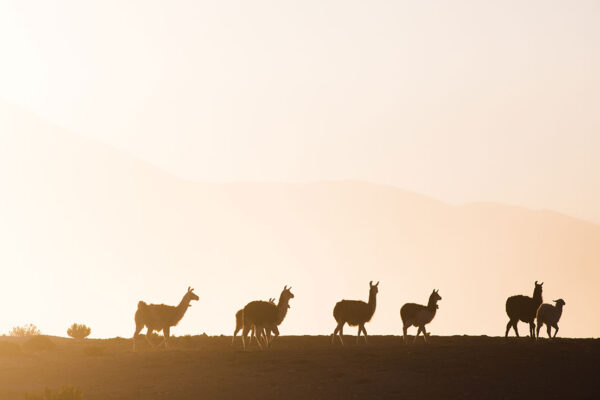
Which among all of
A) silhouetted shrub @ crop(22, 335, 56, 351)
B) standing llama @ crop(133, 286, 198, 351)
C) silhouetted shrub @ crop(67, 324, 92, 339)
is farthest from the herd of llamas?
silhouetted shrub @ crop(67, 324, 92, 339)

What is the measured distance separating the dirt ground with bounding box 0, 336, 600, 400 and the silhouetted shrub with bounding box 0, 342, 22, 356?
49.4 inches

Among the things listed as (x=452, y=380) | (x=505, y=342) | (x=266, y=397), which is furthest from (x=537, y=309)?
(x=266, y=397)

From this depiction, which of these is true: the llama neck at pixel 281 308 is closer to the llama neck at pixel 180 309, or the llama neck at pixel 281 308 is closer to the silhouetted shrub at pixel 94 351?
the llama neck at pixel 180 309

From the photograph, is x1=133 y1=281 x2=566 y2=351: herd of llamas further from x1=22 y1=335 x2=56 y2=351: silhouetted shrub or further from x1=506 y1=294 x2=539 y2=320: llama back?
x1=22 y1=335 x2=56 y2=351: silhouetted shrub

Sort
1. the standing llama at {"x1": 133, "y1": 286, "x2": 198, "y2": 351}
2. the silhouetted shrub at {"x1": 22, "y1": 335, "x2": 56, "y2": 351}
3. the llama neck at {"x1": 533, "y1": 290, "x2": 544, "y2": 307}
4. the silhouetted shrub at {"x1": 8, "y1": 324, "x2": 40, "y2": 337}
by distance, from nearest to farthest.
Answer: the llama neck at {"x1": 533, "y1": 290, "x2": 544, "y2": 307}, the standing llama at {"x1": 133, "y1": 286, "x2": 198, "y2": 351}, the silhouetted shrub at {"x1": 22, "y1": 335, "x2": 56, "y2": 351}, the silhouetted shrub at {"x1": 8, "y1": 324, "x2": 40, "y2": 337}

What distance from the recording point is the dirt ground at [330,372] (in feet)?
127

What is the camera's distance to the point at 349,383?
39.8 metres

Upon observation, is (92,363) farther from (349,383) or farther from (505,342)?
(505,342)

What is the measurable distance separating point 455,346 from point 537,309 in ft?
14.6

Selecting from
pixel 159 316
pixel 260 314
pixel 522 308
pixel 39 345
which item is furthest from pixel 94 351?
pixel 522 308

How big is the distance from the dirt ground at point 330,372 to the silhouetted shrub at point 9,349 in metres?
1.26

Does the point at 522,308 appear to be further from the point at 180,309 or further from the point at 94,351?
the point at 94,351

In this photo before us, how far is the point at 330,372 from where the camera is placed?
41344 millimetres

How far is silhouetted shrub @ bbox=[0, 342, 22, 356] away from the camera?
166ft
